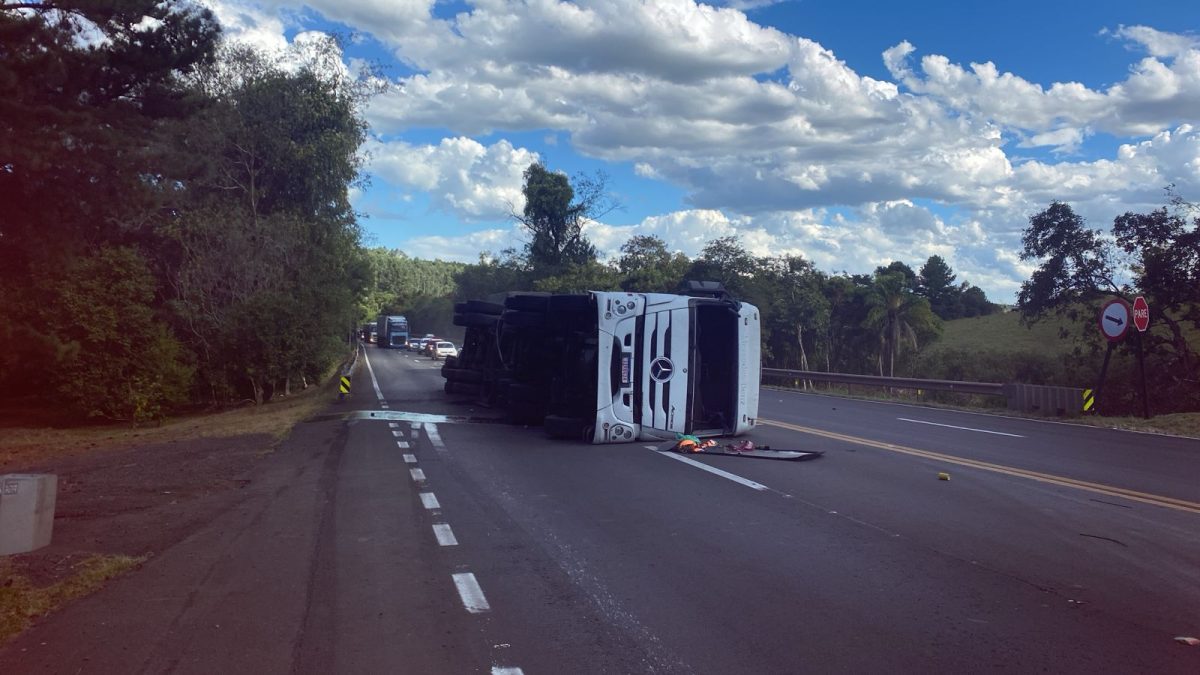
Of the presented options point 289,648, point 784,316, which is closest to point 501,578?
point 289,648

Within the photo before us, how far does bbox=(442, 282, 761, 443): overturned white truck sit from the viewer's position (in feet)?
47.0

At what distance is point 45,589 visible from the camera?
6414 mm

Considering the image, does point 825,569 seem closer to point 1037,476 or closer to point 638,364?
point 1037,476

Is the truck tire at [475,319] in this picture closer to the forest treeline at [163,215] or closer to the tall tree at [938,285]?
the forest treeline at [163,215]

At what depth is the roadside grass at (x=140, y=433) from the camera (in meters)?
17.8

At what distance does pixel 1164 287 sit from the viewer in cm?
2636

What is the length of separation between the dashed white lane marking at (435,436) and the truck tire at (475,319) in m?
4.33

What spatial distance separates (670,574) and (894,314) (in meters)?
42.2

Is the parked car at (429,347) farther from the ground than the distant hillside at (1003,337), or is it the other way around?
the distant hillside at (1003,337)

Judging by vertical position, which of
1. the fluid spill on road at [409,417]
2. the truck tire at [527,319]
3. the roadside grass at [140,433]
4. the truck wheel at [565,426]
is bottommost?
the roadside grass at [140,433]

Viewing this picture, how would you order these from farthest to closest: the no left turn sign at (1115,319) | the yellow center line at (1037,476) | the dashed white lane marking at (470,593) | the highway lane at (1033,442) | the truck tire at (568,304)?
the no left turn sign at (1115,319), the truck tire at (568,304), the highway lane at (1033,442), the yellow center line at (1037,476), the dashed white lane marking at (470,593)

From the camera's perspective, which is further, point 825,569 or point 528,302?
point 528,302

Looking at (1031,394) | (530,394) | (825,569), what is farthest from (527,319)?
(1031,394)

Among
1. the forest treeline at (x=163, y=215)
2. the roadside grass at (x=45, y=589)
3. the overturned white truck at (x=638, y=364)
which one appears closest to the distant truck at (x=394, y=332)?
the forest treeline at (x=163, y=215)
